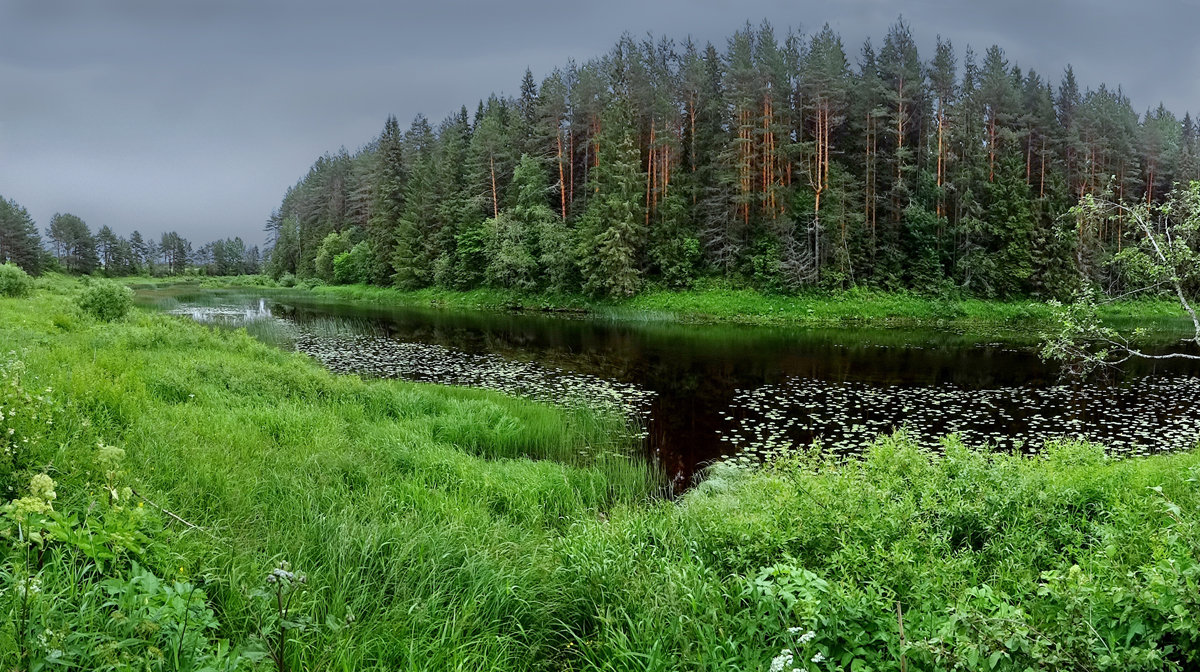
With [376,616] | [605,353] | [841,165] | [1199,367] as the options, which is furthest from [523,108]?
[376,616]

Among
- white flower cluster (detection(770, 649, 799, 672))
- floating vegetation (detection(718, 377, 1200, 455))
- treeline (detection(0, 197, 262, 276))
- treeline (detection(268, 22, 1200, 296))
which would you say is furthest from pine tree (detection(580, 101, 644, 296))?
treeline (detection(0, 197, 262, 276))

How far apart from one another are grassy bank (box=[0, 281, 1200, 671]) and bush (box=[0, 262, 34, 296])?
2463cm

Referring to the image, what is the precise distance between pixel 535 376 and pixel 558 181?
37.4 metres

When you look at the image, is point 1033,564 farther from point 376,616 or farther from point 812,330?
point 812,330

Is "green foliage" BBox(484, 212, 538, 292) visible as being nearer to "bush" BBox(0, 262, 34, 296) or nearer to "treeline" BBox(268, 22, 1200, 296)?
"treeline" BBox(268, 22, 1200, 296)

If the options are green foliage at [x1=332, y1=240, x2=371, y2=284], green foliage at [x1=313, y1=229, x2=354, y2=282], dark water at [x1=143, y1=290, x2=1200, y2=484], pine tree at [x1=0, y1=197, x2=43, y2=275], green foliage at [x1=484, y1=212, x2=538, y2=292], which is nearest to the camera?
dark water at [x1=143, y1=290, x2=1200, y2=484]

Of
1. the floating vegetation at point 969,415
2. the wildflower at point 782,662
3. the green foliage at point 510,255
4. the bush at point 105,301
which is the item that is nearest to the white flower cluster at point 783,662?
the wildflower at point 782,662

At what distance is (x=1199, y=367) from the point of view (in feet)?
67.2

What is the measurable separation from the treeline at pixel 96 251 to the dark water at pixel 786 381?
9597cm

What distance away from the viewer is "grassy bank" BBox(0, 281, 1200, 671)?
2895 mm

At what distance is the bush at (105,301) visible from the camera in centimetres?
1903

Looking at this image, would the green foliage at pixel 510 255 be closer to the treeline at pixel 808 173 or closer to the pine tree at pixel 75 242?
the treeline at pixel 808 173

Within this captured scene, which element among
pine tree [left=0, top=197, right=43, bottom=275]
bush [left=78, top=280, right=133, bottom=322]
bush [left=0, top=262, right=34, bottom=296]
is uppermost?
pine tree [left=0, top=197, right=43, bottom=275]

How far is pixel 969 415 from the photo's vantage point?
13.7 meters
